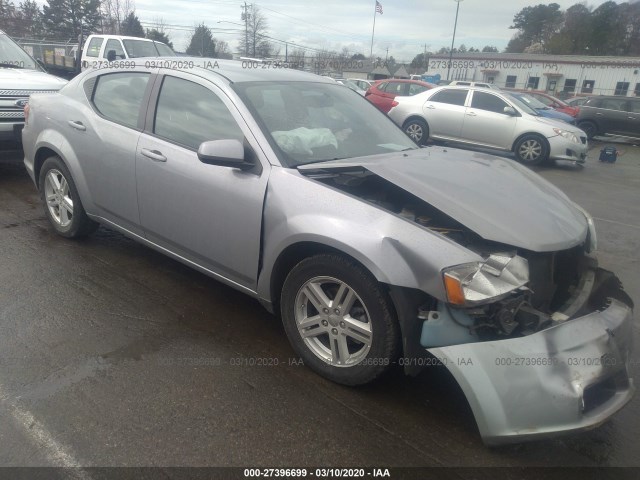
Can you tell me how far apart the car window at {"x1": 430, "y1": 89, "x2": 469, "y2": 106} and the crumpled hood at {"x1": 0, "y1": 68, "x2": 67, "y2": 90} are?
8.53 meters

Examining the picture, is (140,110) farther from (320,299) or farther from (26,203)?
(26,203)

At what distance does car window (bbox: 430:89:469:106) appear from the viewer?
479 inches

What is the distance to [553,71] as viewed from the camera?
48.9 metres

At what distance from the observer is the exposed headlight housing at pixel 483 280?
2293 mm

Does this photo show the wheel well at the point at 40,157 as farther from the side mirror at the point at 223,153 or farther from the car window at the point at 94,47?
the car window at the point at 94,47

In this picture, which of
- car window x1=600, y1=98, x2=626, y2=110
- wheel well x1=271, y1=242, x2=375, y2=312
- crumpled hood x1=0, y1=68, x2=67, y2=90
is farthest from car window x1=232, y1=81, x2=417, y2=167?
car window x1=600, y1=98, x2=626, y2=110

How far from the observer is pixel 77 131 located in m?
4.22

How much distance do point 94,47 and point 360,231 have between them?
1532 centimetres

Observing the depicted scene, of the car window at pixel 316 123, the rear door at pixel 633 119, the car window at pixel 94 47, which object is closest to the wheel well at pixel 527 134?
the car window at pixel 316 123

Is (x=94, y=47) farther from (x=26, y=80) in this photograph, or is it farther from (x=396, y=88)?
(x=26, y=80)

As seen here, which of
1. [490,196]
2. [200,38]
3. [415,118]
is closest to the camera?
[490,196]

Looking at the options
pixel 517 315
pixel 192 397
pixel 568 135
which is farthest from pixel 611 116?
pixel 192 397

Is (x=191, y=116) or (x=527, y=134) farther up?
(x=191, y=116)

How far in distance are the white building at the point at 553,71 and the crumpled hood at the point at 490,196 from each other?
156 feet
